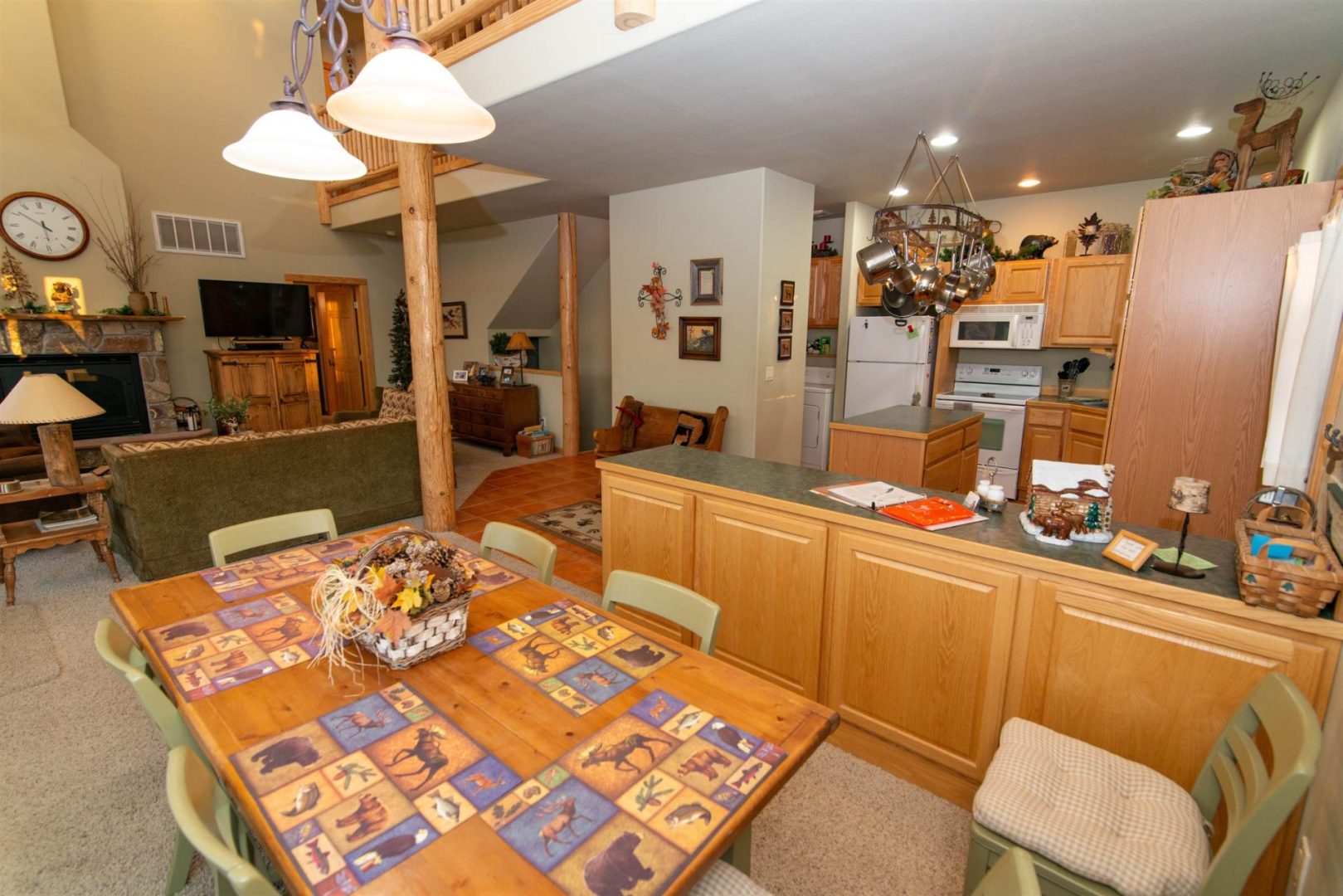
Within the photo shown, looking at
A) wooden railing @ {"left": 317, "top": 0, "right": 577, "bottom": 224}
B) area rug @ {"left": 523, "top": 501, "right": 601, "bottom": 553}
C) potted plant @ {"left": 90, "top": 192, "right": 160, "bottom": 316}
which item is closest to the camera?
wooden railing @ {"left": 317, "top": 0, "right": 577, "bottom": 224}

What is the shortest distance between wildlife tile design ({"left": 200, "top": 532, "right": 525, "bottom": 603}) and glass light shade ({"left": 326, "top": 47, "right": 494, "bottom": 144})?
1137 millimetres

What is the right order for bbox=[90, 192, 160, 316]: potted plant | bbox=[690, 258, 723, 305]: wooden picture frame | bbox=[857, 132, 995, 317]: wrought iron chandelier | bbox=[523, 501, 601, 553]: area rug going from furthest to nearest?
bbox=[90, 192, 160, 316]: potted plant → bbox=[690, 258, 723, 305]: wooden picture frame → bbox=[523, 501, 601, 553]: area rug → bbox=[857, 132, 995, 317]: wrought iron chandelier

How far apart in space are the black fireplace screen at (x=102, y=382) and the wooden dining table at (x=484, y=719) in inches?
236

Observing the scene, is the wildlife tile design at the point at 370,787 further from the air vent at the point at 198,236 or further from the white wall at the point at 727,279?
the air vent at the point at 198,236

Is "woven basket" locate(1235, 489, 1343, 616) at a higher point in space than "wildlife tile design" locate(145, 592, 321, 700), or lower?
higher

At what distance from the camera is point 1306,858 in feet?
4.38

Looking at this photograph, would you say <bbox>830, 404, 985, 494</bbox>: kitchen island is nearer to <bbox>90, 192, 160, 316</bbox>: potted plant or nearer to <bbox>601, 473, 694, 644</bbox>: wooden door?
<bbox>601, 473, 694, 644</bbox>: wooden door

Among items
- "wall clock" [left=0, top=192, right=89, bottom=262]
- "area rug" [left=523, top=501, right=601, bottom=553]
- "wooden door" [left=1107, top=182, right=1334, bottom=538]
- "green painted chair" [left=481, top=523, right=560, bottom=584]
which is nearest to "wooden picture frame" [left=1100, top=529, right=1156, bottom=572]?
"wooden door" [left=1107, top=182, right=1334, bottom=538]

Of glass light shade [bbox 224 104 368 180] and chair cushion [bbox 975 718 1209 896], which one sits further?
glass light shade [bbox 224 104 368 180]

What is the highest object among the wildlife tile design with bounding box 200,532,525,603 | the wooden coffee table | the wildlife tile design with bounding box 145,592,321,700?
the wildlife tile design with bounding box 200,532,525,603

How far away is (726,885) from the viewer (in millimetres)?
1168

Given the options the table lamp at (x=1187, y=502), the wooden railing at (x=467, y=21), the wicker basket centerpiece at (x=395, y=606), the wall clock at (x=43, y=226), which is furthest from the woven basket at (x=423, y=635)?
the wall clock at (x=43, y=226)

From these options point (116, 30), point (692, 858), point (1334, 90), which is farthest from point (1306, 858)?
point (116, 30)

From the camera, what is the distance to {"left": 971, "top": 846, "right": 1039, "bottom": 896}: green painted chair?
771mm
